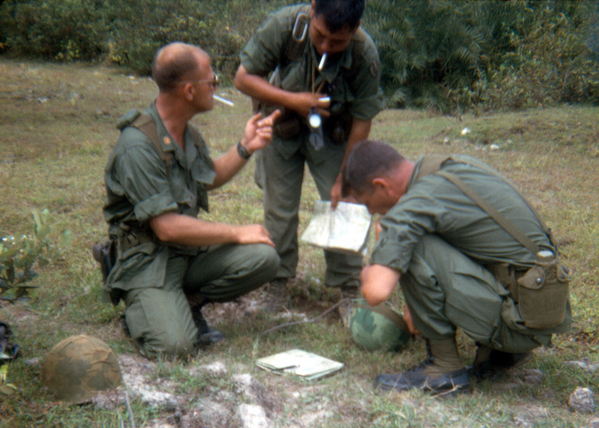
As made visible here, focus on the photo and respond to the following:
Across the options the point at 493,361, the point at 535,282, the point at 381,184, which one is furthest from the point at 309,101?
the point at 493,361

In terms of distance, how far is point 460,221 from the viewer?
264cm

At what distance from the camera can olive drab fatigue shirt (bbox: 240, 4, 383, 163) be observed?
3.49m

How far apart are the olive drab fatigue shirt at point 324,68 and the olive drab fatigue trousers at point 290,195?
0.27 metres

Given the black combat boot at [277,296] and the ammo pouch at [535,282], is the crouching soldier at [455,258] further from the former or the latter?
the black combat boot at [277,296]

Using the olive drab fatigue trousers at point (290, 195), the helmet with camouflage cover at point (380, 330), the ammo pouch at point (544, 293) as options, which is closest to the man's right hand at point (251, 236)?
the olive drab fatigue trousers at point (290, 195)

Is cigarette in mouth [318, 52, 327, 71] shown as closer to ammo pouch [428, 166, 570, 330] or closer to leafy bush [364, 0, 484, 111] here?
ammo pouch [428, 166, 570, 330]

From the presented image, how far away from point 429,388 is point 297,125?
5.89ft

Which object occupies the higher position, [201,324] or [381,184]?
[381,184]

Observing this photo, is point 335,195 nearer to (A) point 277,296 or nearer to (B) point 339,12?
(A) point 277,296

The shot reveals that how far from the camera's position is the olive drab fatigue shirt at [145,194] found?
3.04 m

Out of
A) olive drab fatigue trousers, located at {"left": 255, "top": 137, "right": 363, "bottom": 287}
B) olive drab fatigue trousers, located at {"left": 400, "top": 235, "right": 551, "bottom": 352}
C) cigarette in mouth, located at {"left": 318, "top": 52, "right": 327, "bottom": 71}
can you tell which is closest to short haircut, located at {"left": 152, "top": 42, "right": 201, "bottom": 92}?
cigarette in mouth, located at {"left": 318, "top": 52, "right": 327, "bottom": 71}

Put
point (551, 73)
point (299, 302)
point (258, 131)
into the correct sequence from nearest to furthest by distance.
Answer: point (258, 131) → point (299, 302) → point (551, 73)

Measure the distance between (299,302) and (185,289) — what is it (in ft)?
2.97

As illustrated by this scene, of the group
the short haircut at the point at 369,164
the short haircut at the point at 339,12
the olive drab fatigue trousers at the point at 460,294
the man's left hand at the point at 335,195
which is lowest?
the olive drab fatigue trousers at the point at 460,294
